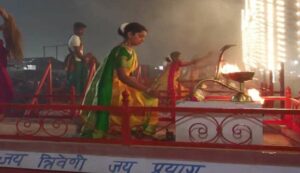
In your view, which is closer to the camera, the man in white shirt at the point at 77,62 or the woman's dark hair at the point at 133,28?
the woman's dark hair at the point at 133,28

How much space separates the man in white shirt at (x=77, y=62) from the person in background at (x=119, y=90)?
8.56ft

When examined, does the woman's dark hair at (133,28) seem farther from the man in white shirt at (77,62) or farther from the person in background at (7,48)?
the man in white shirt at (77,62)

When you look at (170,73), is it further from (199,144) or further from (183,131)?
(199,144)

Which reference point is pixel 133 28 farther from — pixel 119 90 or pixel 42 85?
pixel 42 85

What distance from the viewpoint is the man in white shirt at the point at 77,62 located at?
6930mm

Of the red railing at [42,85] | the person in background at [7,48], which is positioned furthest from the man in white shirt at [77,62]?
the person in background at [7,48]

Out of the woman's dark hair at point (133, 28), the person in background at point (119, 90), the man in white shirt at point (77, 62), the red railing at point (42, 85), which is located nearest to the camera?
the person in background at point (119, 90)

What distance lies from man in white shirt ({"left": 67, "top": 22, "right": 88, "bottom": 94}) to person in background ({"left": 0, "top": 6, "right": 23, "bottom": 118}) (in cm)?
226

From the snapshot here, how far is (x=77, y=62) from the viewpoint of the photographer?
7129 millimetres

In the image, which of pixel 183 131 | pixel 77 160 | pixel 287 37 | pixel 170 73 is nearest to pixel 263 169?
pixel 183 131

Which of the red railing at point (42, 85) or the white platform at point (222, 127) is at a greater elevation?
the red railing at point (42, 85)

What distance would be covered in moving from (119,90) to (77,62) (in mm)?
3027

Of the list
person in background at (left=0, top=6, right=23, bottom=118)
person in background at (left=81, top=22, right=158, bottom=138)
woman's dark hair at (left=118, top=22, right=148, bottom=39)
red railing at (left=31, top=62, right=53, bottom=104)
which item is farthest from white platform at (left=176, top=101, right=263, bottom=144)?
red railing at (left=31, top=62, right=53, bottom=104)

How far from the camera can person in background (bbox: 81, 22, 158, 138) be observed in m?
4.24
